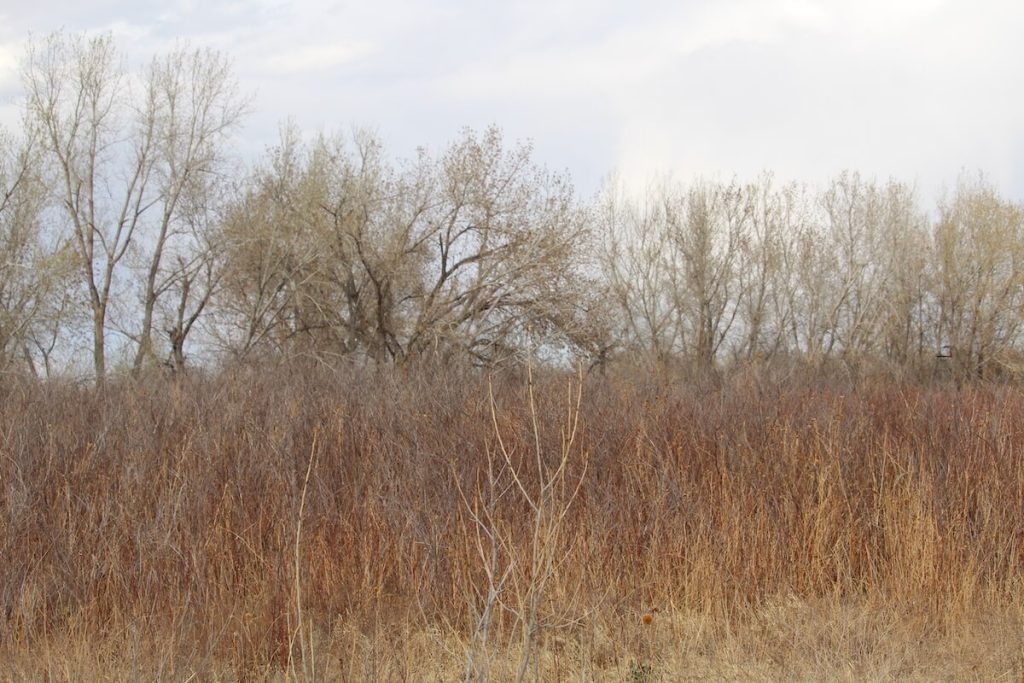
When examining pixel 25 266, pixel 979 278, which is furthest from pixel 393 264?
Result: pixel 979 278

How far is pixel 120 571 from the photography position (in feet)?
18.5

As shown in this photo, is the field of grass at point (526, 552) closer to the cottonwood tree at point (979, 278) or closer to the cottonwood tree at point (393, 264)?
the cottonwood tree at point (393, 264)

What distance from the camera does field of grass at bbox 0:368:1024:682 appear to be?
16.7 feet

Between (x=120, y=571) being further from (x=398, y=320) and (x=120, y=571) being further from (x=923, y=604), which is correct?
(x=398, y=320)

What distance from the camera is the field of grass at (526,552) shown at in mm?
5094

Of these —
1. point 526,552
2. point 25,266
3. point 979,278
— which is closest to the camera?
point 526,552

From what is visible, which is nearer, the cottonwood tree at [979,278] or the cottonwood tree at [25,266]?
the cottonwood tree at [25,266]

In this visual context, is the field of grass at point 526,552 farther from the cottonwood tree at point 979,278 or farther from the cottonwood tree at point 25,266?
the cottonwood tree at point 979,278

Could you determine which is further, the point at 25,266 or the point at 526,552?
the point at 25,266

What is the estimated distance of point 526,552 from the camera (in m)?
5.94

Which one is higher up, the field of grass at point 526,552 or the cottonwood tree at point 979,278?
the cottonwood tree at point 979,278

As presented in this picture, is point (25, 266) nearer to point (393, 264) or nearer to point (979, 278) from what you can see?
point (393, 264)

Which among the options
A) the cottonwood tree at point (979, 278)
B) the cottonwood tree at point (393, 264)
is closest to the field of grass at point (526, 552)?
the cottonwood tree at point (393, 264)

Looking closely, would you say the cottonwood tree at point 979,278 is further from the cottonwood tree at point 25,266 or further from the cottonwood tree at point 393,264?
the cottonwood tree at point 25,266
